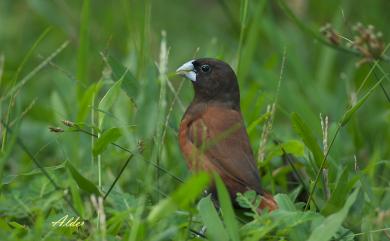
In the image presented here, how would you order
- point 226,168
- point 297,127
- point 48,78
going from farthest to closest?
1. point 48,78
2. point 226,168
3. point 297,127

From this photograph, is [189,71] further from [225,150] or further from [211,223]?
[211,223]

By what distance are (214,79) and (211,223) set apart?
148 centimetres

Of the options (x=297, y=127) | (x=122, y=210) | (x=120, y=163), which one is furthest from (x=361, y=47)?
(x=120, y=163)

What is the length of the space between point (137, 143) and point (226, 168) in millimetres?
624

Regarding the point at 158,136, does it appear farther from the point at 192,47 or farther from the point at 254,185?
the point at 192,47

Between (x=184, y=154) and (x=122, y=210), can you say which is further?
(x=184, y=154)

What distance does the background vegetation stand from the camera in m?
3.42

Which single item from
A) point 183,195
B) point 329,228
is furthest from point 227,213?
point 183,195

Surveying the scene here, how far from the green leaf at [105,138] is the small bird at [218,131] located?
298 millimetres

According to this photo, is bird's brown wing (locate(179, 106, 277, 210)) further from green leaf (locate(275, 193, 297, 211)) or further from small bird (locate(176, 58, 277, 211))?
green leaf (locate(275, 193, 297, 211))

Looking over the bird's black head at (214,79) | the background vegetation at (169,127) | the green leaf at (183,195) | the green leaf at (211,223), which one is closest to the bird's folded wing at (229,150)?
the background vegetation at (169,127)

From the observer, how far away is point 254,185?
4.07 metres

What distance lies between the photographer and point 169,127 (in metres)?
4.57

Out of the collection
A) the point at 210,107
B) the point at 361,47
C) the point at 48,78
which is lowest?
the point at 48,78
